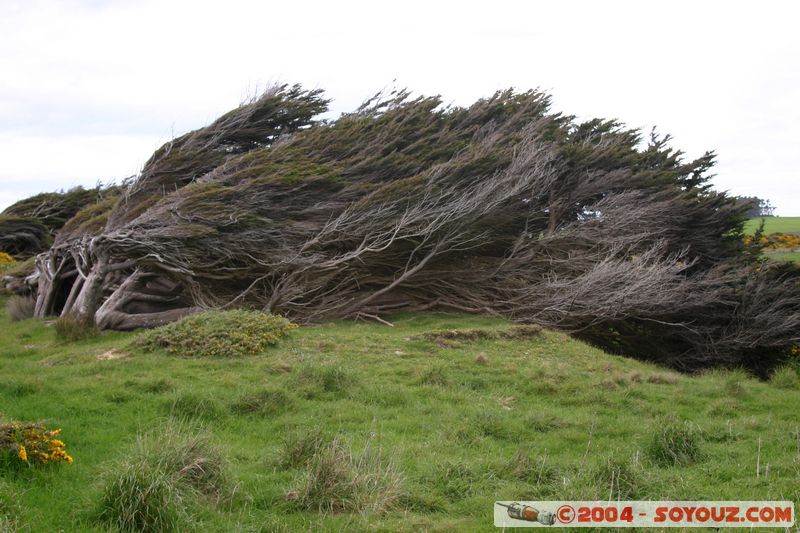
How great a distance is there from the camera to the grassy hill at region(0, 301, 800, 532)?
563cm

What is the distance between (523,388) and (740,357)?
1086 cm

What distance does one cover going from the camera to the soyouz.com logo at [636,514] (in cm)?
512

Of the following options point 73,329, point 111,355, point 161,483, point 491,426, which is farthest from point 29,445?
point 73,329

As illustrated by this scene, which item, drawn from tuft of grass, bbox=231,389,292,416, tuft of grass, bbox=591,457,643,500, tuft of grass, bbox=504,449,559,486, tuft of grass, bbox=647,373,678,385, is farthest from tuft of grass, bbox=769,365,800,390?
tuft of grass, bbox=231,389,292,416

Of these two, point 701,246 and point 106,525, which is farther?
point 701,246

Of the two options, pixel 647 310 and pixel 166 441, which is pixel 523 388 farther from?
pixel 647 310

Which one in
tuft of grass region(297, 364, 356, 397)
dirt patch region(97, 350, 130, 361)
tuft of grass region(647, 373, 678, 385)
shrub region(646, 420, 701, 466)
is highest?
dirt patch region(97, 350, 130, 361)

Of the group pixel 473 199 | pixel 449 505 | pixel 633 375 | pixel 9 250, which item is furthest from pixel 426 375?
pixel 9 250

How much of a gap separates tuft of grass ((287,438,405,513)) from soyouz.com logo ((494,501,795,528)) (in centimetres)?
91

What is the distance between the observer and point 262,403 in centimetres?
888

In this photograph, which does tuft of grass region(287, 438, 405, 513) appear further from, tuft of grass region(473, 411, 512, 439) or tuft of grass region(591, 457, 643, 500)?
tuft of grass region(473, 411, 512, 439)

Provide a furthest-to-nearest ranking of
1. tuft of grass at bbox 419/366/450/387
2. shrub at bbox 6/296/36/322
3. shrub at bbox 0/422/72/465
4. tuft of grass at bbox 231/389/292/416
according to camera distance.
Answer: shrub at bbox 6/296/36/322
tuft of grass at bbox 419/366/450/387
tuft of grass at bbox 231/389/292/416
shrub at bbox 0/422/72/465

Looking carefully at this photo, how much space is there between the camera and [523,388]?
10805 mm

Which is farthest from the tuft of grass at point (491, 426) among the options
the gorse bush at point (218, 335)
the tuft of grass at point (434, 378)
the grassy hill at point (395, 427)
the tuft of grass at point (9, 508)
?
the gorse bush at point (218, 335)
